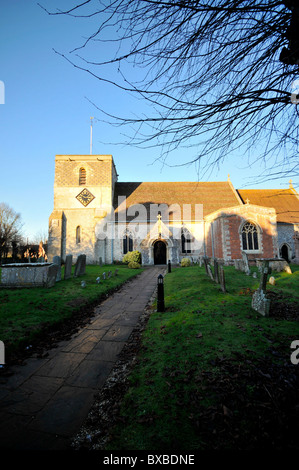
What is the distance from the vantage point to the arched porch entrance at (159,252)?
23595 mm

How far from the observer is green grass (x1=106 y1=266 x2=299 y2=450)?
2.03m

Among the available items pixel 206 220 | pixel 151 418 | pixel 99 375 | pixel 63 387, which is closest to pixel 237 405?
pixel 151 418

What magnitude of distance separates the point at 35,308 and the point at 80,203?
19.6 meters

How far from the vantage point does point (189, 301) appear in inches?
265

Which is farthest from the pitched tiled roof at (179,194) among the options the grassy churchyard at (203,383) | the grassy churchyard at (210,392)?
the grassy churchyard at (210,392)

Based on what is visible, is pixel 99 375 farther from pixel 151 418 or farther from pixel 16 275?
pixel 16 275

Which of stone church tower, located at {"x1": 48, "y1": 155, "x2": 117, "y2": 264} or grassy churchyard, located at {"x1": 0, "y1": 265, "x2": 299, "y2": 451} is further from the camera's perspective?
stone church tower, located at {"x1": 48, "y1": 155, "x2": 117, "y2": 264}

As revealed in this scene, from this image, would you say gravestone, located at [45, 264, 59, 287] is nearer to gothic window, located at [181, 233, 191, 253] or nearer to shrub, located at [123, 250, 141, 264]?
shrub, located at [123, 250, 141, 264]

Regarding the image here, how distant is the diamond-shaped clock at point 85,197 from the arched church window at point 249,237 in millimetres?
17144

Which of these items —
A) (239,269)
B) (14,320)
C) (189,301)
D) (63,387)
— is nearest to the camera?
(63,387)

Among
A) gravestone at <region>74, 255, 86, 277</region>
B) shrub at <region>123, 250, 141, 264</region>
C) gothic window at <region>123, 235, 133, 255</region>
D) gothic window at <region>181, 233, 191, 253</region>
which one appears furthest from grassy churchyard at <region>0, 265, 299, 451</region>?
gothic window at <region>181, 233, 191, 253</region>

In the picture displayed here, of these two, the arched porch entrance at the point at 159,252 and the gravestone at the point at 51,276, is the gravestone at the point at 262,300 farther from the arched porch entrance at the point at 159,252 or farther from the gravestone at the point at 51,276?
the arched porch entrance at the point at 159,252

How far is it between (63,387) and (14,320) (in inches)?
118

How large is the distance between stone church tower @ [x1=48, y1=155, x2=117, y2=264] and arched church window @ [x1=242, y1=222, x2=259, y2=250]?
1463 centimetres
